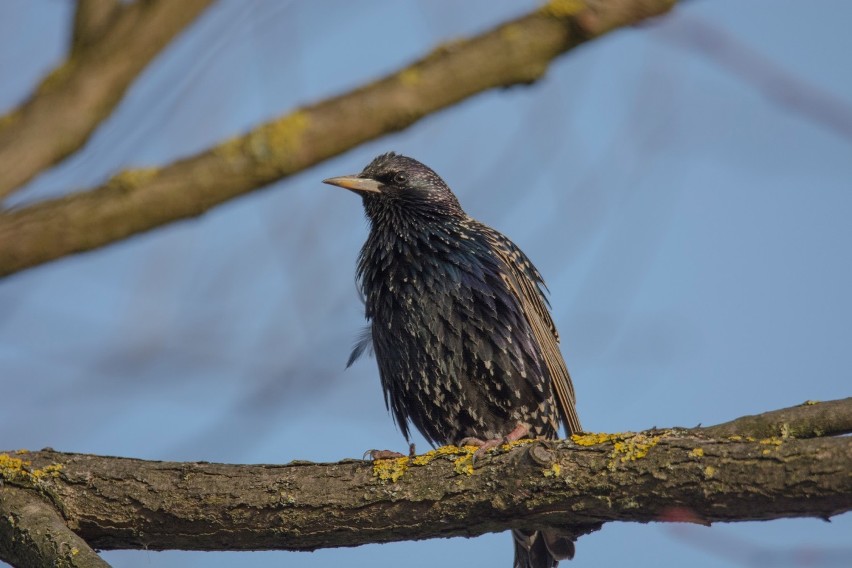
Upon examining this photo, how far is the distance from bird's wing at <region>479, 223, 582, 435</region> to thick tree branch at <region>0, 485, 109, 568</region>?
101 inches

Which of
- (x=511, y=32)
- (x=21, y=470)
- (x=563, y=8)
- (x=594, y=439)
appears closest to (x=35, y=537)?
(x=21, y=470)

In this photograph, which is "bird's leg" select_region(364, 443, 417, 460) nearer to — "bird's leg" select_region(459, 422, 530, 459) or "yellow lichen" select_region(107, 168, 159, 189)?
"bird's leg" select_region(459, 422, 530, 459)

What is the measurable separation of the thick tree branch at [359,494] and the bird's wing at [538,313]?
62.8 inches

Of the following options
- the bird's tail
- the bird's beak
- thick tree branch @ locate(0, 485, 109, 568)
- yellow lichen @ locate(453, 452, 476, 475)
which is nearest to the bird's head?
the bird's beak

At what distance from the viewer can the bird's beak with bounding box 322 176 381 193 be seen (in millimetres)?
5988

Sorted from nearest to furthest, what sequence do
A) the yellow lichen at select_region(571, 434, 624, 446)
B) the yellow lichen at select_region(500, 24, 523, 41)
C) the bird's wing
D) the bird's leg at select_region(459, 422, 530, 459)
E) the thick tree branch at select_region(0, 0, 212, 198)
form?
the thick tree branch at select_region(0, 0, 212, 198) < the yellow lichen at select_region(500, 24, 523, 41) < the yellow lichen at select_region(571, 434, 624, 446) < the bird's leg at select_region(459, 422, 530, 459) < the bird's wing

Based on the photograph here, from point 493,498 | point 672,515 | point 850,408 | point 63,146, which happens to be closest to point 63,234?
point 63,146

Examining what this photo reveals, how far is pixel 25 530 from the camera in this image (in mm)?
3633

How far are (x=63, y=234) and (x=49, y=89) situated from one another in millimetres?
373

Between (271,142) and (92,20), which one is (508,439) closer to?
(271,142)

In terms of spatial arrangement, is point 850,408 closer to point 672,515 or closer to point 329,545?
point 672,515

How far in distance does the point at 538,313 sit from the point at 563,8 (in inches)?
124

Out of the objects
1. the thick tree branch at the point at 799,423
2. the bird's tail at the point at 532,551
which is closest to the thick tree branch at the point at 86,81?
the thick tree branch at the point at 799,423

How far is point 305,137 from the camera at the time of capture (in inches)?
105
